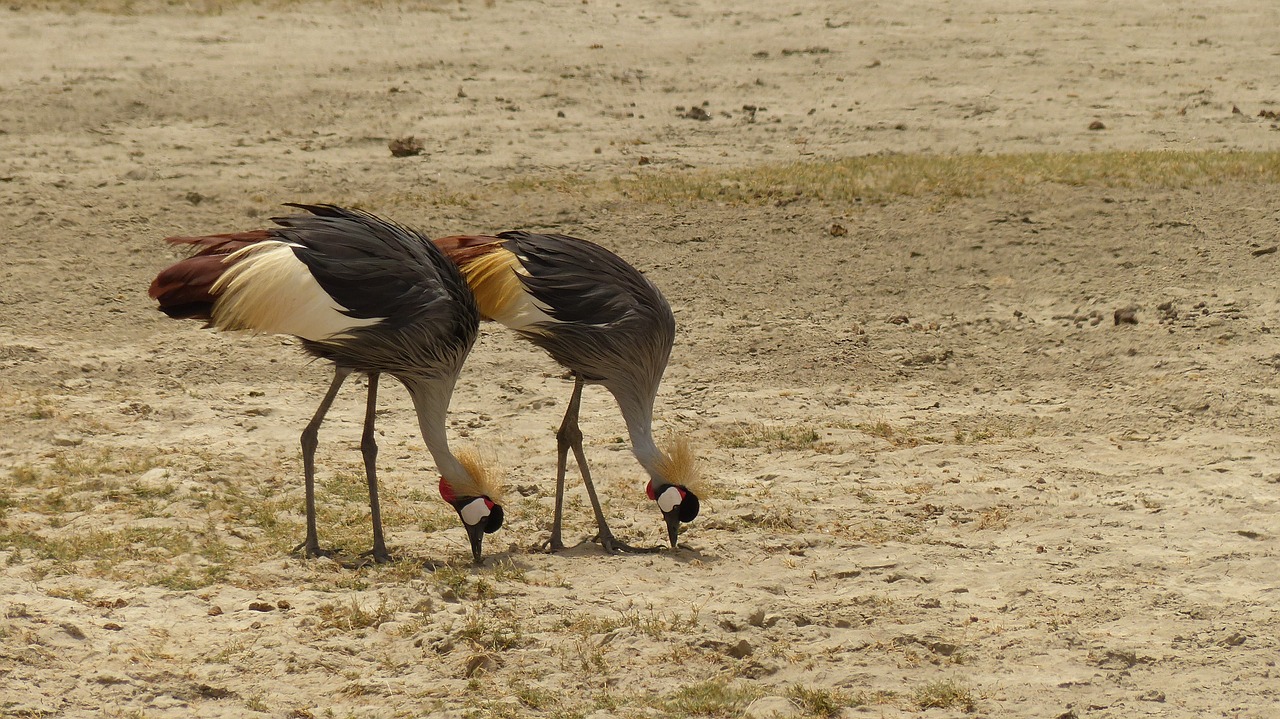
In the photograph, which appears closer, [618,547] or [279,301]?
[279,301]

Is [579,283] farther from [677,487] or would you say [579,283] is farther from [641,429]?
[677,487]

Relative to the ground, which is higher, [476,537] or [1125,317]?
[1125,317]

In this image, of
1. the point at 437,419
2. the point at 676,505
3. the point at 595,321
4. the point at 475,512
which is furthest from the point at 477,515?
the point at 595,321

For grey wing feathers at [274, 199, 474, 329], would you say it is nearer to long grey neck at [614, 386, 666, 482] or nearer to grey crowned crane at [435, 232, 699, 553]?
grey crowned crane at [435, 232, 699, 553]

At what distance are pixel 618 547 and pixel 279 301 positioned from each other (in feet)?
6.01

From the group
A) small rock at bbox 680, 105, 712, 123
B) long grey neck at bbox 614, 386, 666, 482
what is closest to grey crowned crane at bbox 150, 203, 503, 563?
long grey neck at bbox 614, 386, 666, 482

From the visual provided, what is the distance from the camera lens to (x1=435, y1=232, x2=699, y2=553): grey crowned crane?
A: 20.5 feet

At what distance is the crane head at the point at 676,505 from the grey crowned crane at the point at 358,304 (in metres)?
0.73

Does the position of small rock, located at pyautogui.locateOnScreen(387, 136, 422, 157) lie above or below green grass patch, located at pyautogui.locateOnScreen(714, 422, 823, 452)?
above

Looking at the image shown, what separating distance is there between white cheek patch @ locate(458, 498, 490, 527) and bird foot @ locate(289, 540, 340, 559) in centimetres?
59

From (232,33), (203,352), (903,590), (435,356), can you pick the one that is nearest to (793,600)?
(903,590)

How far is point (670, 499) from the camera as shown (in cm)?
625

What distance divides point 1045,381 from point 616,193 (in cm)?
401

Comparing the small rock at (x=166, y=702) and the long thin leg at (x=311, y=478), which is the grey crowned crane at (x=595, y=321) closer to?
the long thin leg at (x=311, y=478)
